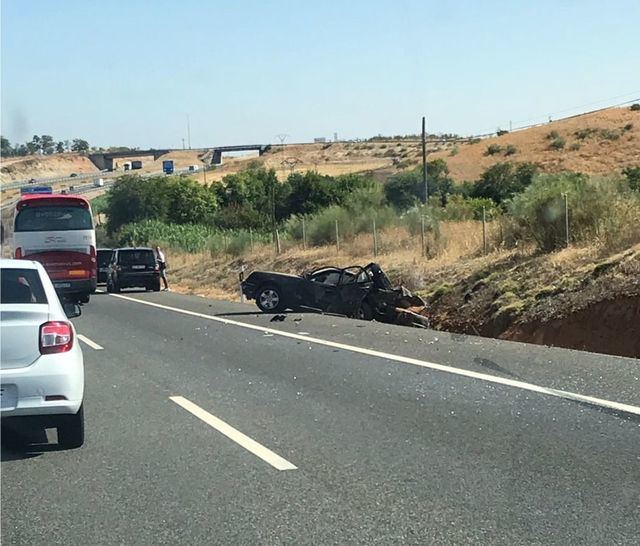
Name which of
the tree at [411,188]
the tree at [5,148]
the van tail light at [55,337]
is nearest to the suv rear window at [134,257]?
the tree at [411,188]

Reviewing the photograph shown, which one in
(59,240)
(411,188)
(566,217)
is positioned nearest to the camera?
(566,217)

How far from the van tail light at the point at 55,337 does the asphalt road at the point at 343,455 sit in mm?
953

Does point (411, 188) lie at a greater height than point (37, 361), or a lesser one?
lesser

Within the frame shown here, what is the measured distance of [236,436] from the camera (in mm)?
8164

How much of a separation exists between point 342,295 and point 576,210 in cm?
659

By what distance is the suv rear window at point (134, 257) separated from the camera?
3341cm

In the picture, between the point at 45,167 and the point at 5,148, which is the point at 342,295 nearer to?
the point at 45,167

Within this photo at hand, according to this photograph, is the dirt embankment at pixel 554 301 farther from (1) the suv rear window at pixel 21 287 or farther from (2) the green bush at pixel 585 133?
(2) the green bush at pixel 585 133

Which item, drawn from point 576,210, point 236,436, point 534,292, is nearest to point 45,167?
point 576,210

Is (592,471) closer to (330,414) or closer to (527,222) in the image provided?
(330,414)

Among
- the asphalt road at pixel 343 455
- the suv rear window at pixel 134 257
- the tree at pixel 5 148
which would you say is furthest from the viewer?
the tree at pixel 5 148

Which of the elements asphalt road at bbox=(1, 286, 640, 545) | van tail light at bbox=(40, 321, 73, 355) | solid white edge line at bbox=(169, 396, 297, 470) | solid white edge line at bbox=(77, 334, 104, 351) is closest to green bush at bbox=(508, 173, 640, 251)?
asphalt road at bbox=(1, 286, 640, 545)

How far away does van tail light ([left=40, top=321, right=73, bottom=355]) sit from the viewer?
7.17 m

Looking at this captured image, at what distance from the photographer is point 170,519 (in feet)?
18.8
